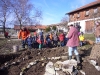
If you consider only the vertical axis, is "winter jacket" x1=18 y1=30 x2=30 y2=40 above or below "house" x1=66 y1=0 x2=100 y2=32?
below

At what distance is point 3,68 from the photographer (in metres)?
7.72

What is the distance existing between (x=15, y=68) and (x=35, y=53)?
2699 mm

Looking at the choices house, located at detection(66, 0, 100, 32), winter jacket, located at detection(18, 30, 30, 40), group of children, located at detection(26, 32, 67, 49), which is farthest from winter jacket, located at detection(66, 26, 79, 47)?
house, located at detection(66, 0, 100, 32)

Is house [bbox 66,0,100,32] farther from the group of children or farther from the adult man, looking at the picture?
the adult man

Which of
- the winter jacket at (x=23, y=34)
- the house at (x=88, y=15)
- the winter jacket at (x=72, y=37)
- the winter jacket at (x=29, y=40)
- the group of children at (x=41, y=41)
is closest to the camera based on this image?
the winter jacket at (x=72, y=37)

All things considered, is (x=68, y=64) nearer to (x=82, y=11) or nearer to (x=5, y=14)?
(x=5, y=14)

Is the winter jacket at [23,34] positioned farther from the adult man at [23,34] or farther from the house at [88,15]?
the house at [88,15]

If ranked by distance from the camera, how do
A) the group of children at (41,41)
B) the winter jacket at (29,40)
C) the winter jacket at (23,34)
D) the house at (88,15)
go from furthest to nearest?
the house at (88,15)
the group of children at (41,41)
the winter jacket at (29,40)
the winter jacket at (23,34)

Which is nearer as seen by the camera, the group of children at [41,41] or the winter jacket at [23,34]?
the winter jacket at [23,34]

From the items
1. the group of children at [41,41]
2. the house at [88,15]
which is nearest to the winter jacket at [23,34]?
the group of children at [41,41]

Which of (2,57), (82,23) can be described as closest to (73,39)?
(2,57)

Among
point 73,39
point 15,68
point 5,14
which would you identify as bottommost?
point 15,68

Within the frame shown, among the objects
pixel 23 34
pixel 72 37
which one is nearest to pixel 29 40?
pixel 23 34

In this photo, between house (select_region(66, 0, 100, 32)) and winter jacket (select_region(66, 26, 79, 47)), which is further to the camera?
house (select_region(66, 0, 100, 32))
